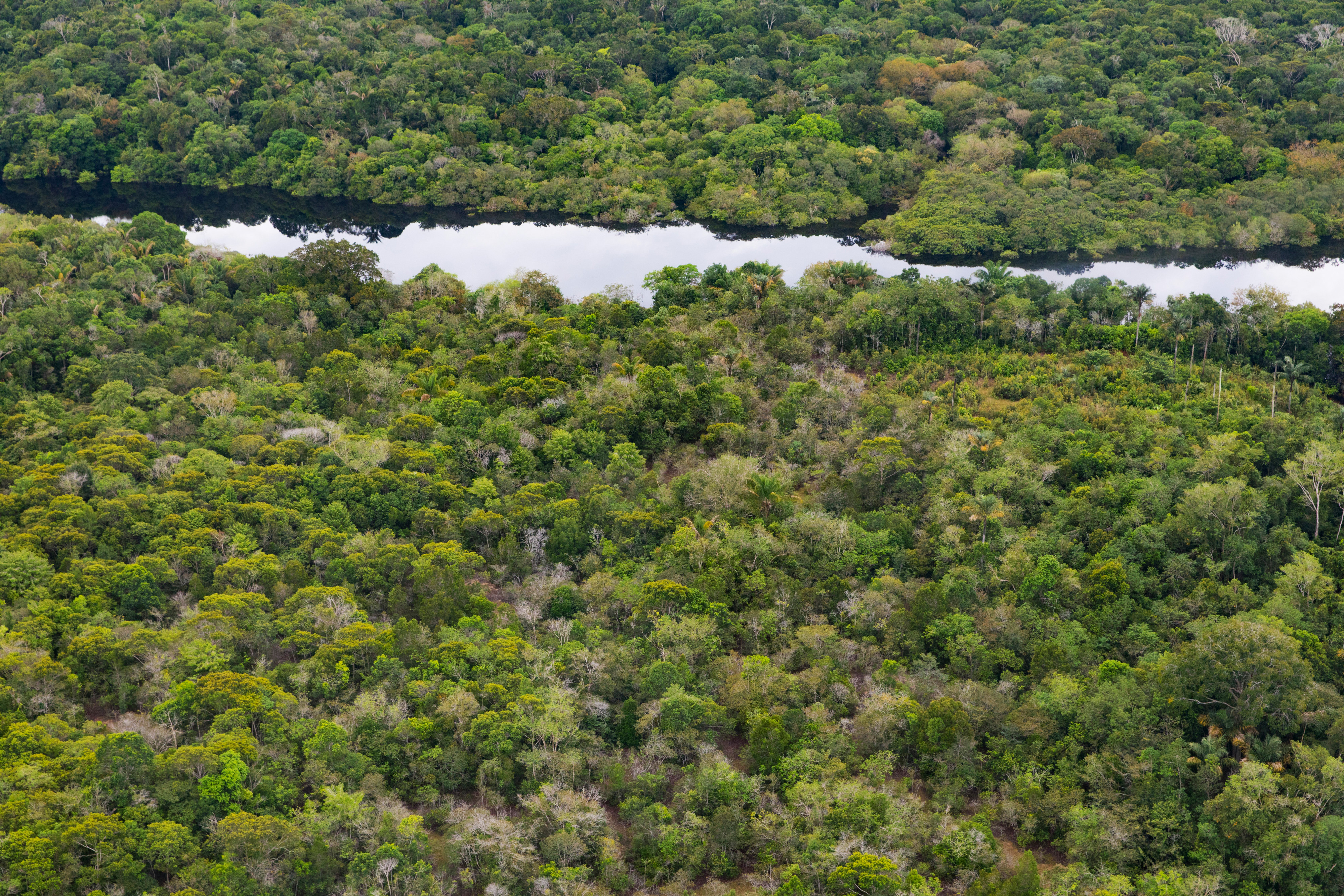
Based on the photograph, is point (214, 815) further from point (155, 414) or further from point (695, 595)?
point (155, 414)

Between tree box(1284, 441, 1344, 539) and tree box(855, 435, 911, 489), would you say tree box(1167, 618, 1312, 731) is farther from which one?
tree box(855, 435, 911, 489)

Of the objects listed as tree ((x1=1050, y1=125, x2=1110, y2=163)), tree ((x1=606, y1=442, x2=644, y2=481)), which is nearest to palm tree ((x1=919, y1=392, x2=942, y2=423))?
tree ((x1=606, y1=442, x2=644, y2=481))

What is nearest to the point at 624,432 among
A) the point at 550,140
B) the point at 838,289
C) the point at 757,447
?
the point at 757,447

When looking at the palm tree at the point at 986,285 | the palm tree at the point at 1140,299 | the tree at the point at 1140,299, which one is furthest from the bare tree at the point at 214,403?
the palm tree at the point at 1140,299

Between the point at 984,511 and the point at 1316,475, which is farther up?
the point at 1316,475

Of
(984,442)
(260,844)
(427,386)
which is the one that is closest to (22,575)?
(260,844)

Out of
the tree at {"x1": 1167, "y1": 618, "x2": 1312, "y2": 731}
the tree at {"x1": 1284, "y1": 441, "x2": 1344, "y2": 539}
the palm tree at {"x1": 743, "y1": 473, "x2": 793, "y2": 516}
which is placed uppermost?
the tree at {"x1": 1284, "y1": 441, "x2": 1344, "y2": 539}

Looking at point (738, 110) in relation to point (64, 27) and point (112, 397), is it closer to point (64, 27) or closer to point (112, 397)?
point (112, 397)

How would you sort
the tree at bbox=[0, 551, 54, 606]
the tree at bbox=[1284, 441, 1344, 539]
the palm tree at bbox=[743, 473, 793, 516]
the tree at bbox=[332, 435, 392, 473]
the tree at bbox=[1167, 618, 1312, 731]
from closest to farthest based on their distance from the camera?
the tree at bbox=[1167, 618, 1312, 731] < the tree at bbox=[0, 551, 54, 606] < the tree at bbox=[1284, 441, 1344, 539] < the palm tree at bbox=[743, 473, 793, 516] < the tree at bbox=[332, 435, 392, 473]
